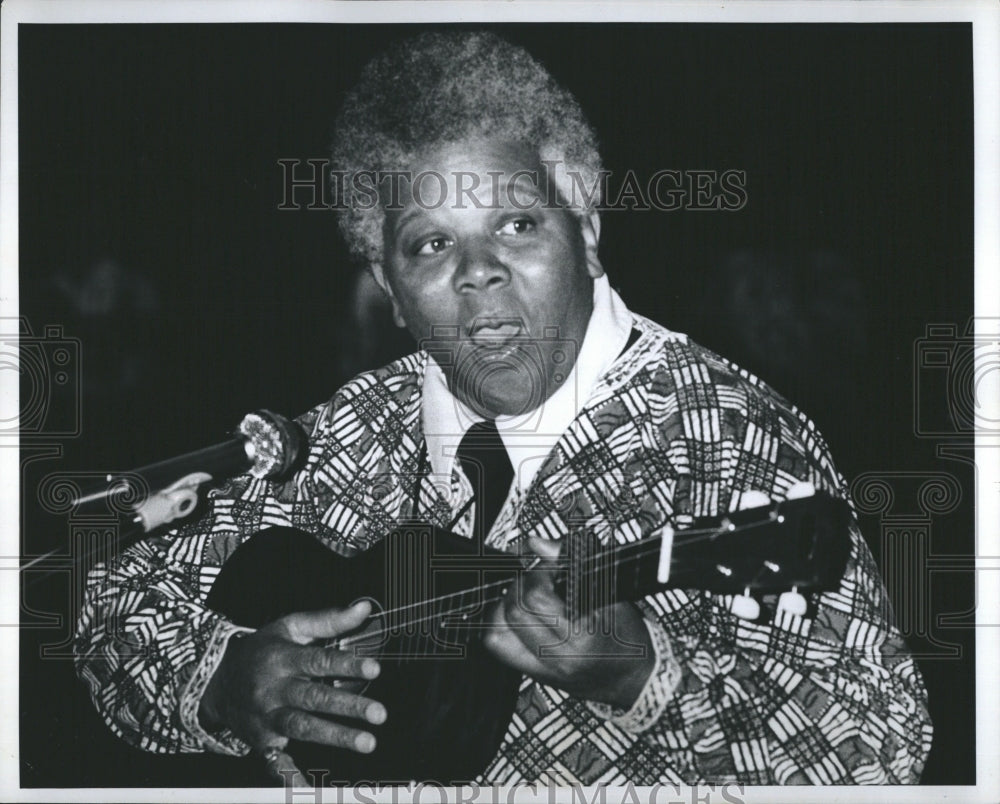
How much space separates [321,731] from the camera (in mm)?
1971

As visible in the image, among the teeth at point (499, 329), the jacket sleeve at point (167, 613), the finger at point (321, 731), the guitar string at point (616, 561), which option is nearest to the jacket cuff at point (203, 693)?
the jacket sleeve at point (167, 613)

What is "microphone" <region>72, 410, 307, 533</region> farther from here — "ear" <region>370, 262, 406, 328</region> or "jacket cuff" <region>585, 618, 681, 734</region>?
"jacket cuff" <region>585, 618, 681, 734</region>

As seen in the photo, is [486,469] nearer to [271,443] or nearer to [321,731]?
[271,443]

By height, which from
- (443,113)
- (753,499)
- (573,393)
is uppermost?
(443,113)

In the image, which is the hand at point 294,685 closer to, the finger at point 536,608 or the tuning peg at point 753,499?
the finger at point 536,608

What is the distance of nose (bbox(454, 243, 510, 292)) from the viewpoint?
6.67ft

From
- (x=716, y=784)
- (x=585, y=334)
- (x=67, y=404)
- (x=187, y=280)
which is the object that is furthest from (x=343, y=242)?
(x=716, y=784)

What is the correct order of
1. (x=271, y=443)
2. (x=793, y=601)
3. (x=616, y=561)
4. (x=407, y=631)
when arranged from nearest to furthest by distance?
(x=793, y=601)
(x=616, y=561)
(x=407, y=631)
(x=271, y=443)

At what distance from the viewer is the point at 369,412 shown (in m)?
2.11

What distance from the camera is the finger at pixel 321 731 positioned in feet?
6.45

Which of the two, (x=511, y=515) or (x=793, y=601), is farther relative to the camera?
(x=511, y=515)

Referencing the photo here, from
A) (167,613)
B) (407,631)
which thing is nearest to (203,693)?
(167,613)

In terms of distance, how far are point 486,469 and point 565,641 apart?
372 millimetres

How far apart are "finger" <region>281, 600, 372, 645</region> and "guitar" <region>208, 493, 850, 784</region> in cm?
2
